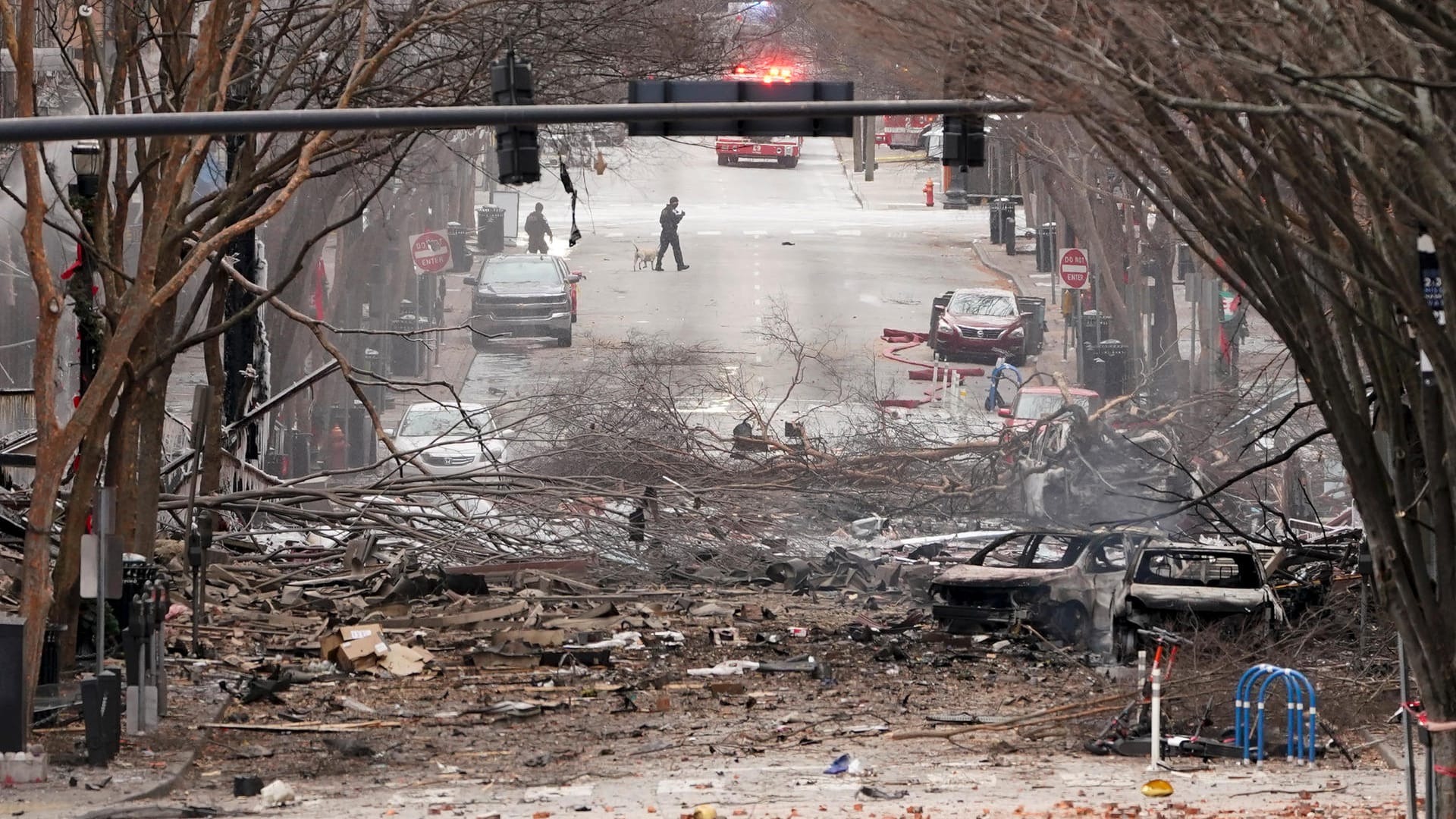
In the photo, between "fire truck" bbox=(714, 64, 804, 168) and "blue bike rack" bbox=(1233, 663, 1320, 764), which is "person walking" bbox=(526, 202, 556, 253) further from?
"blue bike rack" bbox=(1233, 663, 1320, 764)

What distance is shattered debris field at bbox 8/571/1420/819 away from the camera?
11961 mm

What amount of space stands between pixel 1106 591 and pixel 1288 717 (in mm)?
5933

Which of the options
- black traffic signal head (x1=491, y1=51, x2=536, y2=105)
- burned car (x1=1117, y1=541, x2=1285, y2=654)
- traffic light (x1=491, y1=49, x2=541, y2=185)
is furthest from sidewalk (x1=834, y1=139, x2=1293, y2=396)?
black traffic signal head (x1=491, y1=51, x2=536, y2=105)

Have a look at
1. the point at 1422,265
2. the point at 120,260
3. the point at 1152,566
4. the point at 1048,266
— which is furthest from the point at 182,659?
the point at 1048,266

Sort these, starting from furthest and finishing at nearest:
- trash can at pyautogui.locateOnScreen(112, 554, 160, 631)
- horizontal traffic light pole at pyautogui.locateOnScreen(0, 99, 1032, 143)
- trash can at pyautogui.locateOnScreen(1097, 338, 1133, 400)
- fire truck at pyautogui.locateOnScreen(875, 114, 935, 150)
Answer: fire truck at pyautogui.locateOnScreen(875, 114, 935, 150) < trash can at pyautogui.locateOnScreen(1097, 338, 1133, 400) < trash can at pyautogui.locateOnScreen(112, 554, 160, 631) < horizontal traffic light pole at pyautogui.locateOnScreen(0, 99, 1032, 143)

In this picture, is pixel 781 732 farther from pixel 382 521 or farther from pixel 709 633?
pixel 382 521

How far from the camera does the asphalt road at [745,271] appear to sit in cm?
4319

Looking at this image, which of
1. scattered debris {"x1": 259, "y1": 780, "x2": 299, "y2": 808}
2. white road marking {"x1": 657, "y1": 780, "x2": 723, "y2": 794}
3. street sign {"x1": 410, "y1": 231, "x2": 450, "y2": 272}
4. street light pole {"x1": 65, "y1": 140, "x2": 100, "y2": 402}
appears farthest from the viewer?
street sign {"x1": 410, "y1": 231, "x2": 450, "y2": 272}

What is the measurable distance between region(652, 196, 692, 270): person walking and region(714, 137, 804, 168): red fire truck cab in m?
13.7

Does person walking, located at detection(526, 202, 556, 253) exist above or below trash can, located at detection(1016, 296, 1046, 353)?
above

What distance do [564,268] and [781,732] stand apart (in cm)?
3243

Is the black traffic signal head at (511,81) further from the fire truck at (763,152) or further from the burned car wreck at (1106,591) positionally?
the fire truck at (763,152)

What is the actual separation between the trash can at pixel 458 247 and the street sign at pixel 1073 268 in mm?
19932

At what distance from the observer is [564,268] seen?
151 ft
